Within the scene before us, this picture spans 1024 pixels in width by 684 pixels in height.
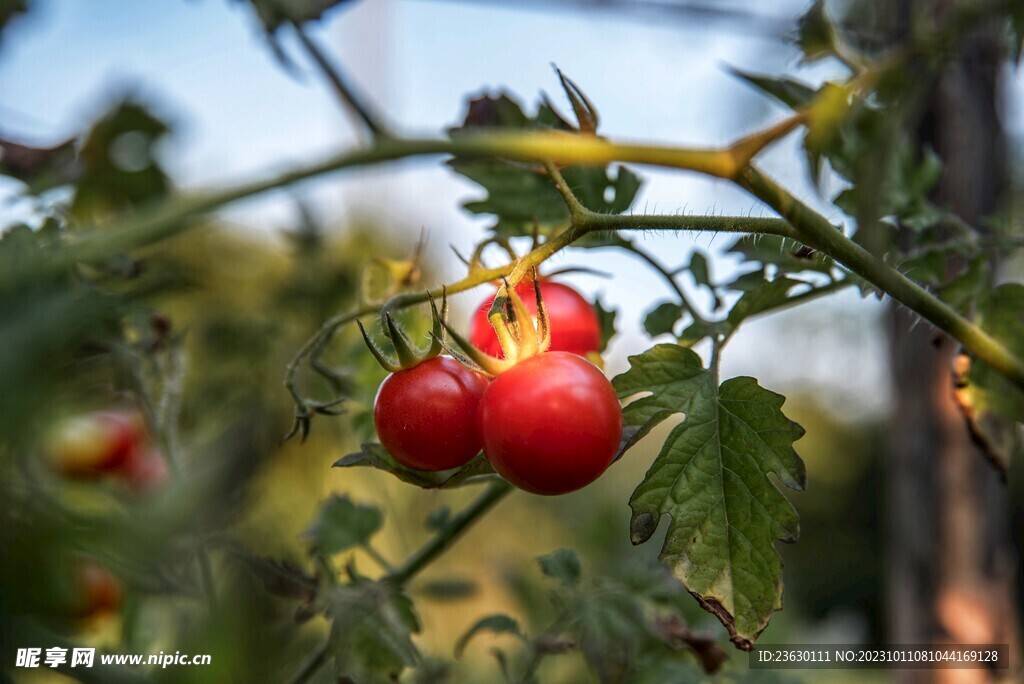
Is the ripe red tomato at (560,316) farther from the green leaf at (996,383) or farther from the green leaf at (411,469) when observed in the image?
the green leaf at (996,383)

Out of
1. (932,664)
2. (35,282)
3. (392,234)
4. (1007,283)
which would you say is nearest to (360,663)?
(35,282)

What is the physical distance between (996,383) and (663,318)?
0.79ft

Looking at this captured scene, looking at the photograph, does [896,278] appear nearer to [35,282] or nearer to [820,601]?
[35,282]

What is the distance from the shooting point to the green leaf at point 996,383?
587mm

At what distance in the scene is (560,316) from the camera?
18.9 inches

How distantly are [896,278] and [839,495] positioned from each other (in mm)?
6344

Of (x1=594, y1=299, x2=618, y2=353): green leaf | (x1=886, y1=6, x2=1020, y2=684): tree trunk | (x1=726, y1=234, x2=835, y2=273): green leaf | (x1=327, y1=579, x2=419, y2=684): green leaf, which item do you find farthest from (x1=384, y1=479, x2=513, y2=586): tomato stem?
(x1=886, y1=6, x2=1020, y2=684): tree trunk

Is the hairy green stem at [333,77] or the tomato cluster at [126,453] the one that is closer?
the hairy green stem at [333,77]

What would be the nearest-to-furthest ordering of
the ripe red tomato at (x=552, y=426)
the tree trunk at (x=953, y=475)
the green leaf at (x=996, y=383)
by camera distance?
the ripe red tomato at (x=552, y=426) → the green leaf at (x=996, y=383) → the tree trunk at (x=953, y=475)

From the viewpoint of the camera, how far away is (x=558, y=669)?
1.27m

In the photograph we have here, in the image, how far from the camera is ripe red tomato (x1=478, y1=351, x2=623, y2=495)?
1.18ft

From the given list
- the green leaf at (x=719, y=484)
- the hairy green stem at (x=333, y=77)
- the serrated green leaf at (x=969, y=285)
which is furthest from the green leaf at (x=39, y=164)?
the serrated green leaf at (x=969, y=285)

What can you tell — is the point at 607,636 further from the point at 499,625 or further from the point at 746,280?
the point at 746,280

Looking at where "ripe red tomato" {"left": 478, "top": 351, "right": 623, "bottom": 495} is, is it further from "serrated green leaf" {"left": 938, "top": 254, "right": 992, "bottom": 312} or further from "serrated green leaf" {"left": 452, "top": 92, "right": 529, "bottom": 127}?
"serrated green leaf" {"left": 938, "top": 254, "right": 992, "bottom": 312}
